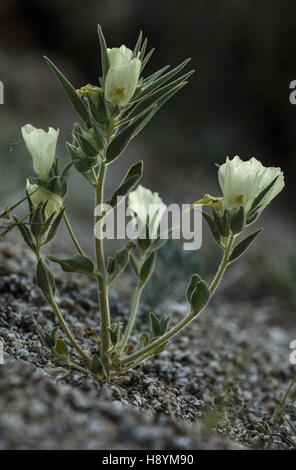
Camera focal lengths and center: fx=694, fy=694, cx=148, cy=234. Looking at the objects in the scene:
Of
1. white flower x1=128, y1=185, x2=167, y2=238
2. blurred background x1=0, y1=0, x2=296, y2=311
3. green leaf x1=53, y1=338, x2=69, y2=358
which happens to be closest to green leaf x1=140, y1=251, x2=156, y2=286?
white flower x1=128, y1=185, x2=167, y2=238

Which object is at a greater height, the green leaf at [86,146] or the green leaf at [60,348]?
the green leaf at [86,146]

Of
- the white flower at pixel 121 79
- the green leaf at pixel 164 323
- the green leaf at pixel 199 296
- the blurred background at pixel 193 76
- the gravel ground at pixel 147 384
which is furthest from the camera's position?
the blurred background at pixel 193 76

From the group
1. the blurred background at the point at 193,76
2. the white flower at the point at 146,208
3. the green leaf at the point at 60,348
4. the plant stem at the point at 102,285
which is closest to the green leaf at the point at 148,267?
the white flower at the point at 146,208

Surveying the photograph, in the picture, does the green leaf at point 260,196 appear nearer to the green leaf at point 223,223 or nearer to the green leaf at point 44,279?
the green leaf at point 223,223

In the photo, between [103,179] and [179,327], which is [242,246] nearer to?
[179,327]

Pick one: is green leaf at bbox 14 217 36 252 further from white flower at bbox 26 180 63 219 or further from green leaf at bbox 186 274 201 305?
green leaf at bbox 186 274 201 305
